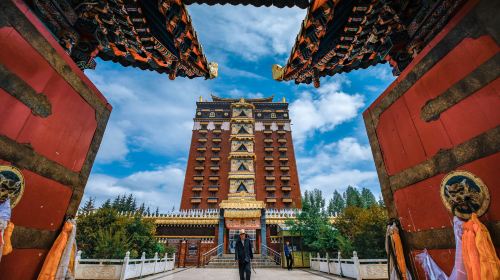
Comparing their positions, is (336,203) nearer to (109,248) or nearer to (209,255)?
(209,255)

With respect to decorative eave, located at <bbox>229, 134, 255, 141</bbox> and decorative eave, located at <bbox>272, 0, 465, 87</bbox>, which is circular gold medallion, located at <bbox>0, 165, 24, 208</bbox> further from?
decorative eave, located at <bbox>229, 134, 255, 141</bbox>

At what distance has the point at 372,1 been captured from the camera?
352 cm

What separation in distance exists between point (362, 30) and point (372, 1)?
0.56 metres

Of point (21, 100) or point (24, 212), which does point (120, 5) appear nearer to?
point (21, 100)

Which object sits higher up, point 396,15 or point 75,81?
point 396,15

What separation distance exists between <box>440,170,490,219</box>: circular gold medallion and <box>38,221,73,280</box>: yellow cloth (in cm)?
497

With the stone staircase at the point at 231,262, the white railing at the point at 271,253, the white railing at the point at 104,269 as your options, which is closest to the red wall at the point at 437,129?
the white railing at the point at 104,269

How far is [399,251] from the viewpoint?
345cm

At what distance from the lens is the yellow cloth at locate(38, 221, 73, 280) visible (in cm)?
304

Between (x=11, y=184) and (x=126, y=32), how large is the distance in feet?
9.23

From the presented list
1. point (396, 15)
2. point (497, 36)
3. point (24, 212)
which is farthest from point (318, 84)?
point (24, 212)

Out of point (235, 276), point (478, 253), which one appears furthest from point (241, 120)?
point (478, 253)

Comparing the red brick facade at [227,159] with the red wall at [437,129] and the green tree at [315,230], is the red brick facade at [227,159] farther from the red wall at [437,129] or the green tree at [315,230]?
the red wall at [437,129]

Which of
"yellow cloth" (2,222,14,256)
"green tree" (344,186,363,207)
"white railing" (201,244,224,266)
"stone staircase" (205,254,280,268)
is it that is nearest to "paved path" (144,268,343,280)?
"stone staircase" (205,254,280,268)
